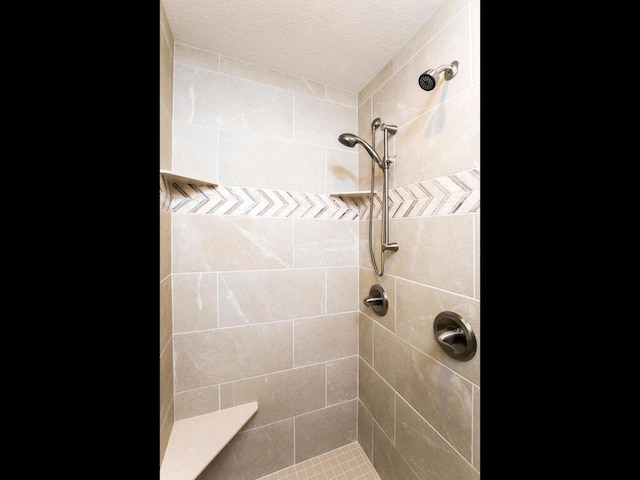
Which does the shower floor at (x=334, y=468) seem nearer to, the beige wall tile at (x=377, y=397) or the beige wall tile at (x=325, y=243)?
the beige wall tile at (x=377, y=397)

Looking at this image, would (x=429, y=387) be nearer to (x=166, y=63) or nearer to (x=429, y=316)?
(x=429, y=316)

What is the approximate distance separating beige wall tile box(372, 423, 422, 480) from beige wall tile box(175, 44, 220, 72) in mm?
1751

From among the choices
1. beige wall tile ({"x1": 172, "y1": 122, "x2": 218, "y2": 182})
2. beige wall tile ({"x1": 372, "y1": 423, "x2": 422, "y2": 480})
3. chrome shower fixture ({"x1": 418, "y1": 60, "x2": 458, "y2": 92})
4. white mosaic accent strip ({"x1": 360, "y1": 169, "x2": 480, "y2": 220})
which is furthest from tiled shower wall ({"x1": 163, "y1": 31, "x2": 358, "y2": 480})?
chrome shower fixture ({"x1": 418, "y1": 60, "x2": 458, "y2": 92})

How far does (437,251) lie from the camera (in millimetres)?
829

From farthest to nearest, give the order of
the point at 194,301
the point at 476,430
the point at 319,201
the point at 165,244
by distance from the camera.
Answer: the point at 319,201 → the point at 194,301 → the point at 165,244 → the point at 476,430

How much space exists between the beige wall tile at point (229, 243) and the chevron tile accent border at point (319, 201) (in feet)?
0.12

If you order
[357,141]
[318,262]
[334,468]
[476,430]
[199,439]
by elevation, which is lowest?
[334,468]

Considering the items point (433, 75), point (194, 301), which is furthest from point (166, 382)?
point (433, 75)

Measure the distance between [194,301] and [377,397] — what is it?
3.04 ft

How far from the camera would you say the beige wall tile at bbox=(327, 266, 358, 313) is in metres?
1.27
